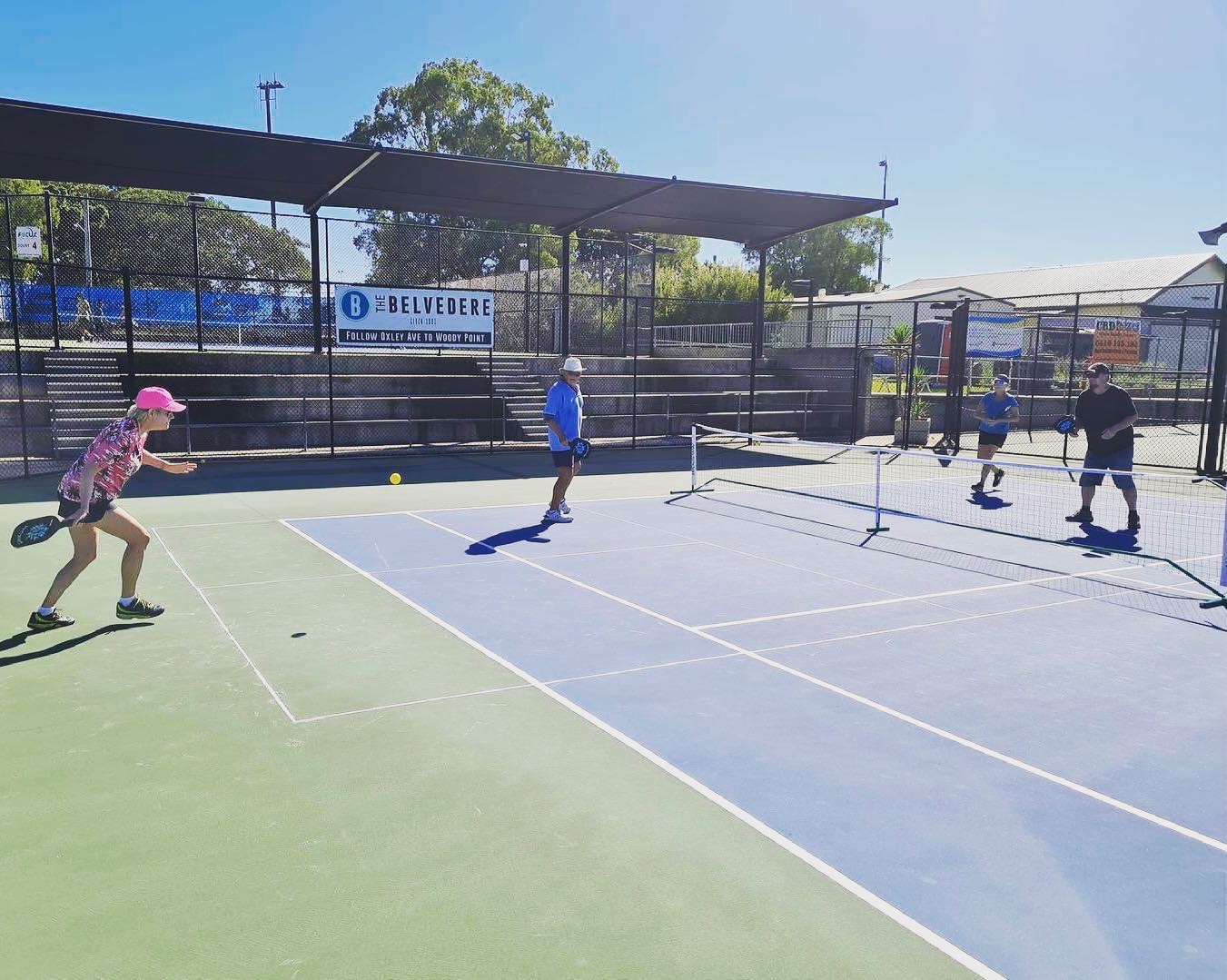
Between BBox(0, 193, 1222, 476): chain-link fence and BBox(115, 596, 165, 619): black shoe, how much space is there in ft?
34.7

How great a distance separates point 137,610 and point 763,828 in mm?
5639

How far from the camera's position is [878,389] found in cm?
3791

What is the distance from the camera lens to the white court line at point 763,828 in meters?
3.61

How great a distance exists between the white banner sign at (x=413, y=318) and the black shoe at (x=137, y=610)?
1292cm

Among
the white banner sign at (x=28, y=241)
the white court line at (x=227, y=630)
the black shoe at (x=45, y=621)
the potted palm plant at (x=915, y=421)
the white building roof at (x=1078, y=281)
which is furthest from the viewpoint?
the white building roof at (x=1078, y=281)

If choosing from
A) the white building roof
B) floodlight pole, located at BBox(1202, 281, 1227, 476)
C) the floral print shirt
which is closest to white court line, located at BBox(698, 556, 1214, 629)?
the floral print shirt

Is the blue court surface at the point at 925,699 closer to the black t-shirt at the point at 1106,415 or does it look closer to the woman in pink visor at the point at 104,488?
the black t-shirt at the point at 1106,415

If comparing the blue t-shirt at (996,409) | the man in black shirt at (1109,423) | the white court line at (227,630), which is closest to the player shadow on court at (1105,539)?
the man in black shirt at (1109,423)

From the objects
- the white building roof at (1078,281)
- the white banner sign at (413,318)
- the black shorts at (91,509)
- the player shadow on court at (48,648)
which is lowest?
the player shadow on court at (48,648)

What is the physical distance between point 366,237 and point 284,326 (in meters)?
3.19

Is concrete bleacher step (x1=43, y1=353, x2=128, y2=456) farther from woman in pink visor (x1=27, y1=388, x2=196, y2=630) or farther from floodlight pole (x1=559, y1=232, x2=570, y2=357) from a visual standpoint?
woman in pink visor (x1=27, y1=388, x2=196, y2=630)

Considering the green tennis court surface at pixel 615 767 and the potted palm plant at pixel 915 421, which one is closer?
the green tennis court surface at pixel 615 767

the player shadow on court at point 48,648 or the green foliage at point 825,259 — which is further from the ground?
the green foliage at point 825,259

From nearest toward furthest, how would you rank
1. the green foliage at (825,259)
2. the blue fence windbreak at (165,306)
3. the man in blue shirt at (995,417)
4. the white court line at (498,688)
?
the white court line at (498,688) < the man in blue shirt at (995,417) < the blue fence windbreak at (165,306) < the green foliage at (825,259)
